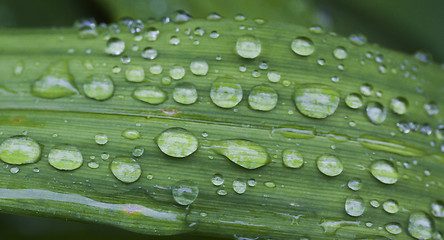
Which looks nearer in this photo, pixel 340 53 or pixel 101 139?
pixel 101 139

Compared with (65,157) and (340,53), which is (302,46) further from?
(65,157)

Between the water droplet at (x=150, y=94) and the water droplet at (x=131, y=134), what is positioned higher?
the water droplet at (x=150, y=94)

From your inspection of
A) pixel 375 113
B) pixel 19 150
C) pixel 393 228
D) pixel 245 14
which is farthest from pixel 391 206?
pixel 245 14

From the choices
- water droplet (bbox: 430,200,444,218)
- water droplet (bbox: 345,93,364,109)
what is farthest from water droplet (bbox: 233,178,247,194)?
water droplet (bbox: 430,200,444,218)

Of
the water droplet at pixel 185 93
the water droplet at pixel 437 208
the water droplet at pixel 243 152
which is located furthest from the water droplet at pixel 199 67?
the water droplet at pixel 437 208

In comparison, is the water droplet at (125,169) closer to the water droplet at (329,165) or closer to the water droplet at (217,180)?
the water droplet at (217,180)

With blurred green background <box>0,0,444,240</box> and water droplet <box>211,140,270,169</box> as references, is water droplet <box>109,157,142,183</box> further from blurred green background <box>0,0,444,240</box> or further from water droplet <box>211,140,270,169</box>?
blurred green background <box>0,0,444,240</box>
